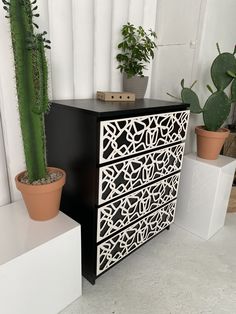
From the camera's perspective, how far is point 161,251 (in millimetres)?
1514

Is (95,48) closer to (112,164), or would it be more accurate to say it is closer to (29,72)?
(29,72)

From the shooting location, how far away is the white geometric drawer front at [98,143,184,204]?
1.08 metres

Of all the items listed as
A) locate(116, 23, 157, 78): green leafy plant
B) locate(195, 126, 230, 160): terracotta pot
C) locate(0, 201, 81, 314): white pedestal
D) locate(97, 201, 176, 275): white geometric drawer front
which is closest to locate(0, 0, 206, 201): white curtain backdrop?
locate(116, 23, 157, 78): green leafy plant

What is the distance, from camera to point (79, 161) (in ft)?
3.59

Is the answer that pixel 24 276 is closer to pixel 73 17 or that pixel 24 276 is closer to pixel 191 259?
pixel 191 259

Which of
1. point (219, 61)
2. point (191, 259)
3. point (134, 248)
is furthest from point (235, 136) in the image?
point (134, 248)

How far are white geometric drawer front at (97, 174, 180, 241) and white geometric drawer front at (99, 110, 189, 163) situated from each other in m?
0.24

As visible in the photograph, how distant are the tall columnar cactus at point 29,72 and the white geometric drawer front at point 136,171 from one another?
0.97 ft

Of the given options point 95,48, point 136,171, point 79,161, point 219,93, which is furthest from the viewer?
point 219,93

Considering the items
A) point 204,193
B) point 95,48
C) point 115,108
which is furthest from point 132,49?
point 204,193

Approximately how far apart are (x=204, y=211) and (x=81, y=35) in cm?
128

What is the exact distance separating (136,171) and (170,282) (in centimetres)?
62

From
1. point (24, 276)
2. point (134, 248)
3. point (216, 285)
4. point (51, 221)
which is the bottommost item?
point (216, 285)

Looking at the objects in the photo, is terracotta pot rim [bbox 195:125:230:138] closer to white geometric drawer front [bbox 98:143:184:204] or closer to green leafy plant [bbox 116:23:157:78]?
white geometric drawer front [bbox 98:143:184:204]
